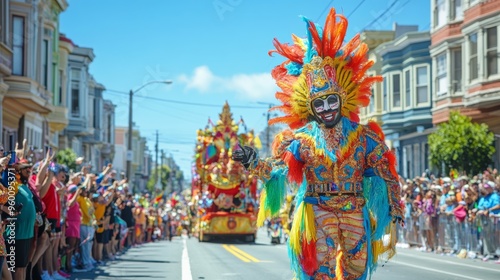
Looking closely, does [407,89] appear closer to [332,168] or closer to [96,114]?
[96,114]

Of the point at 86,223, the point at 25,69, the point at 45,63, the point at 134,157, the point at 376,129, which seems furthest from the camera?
the point at 134,157

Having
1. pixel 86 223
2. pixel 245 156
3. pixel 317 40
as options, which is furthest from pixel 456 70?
pixel 245 156

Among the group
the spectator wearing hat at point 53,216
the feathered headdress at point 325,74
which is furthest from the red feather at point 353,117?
the spectator wearing hat at point 53,216

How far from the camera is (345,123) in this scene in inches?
373

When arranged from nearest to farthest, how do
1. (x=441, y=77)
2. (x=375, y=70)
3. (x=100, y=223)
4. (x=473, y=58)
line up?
1. (x=100, y=223)
2. (x=473, y=58)
3. (x=441, y=77)
4. (x=375, y=70)

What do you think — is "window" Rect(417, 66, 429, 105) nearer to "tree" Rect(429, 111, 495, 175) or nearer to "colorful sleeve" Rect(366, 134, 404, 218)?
"tree" Rect(429, 111, 495, 175)

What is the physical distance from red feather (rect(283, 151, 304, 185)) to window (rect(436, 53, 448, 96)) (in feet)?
84.8

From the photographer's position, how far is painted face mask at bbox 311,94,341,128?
9.40 metres

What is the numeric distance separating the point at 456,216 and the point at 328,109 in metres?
13.2

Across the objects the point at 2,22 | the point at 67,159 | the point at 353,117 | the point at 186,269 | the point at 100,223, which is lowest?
the point at 186,269

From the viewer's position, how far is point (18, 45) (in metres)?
29.6

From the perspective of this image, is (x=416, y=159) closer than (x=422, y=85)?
No

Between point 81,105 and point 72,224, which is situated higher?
point 81,105

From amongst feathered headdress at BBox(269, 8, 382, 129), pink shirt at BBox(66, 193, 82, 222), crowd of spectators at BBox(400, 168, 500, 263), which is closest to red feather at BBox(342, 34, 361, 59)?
feathered headdress at BBox(269, 8, 382, 129)
